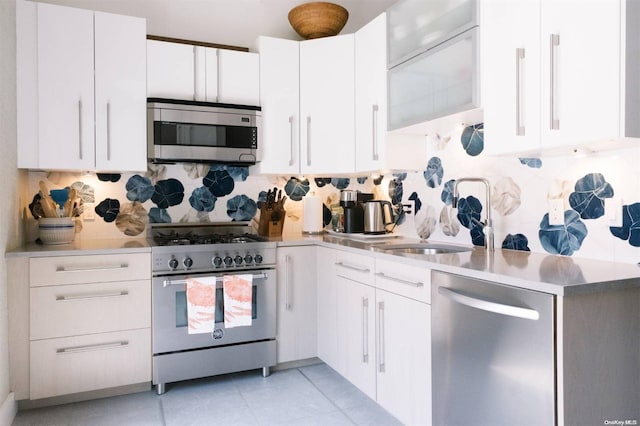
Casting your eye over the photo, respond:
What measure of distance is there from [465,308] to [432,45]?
1.31m

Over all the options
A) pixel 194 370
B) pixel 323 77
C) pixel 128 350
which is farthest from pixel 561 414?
pixel 323 77

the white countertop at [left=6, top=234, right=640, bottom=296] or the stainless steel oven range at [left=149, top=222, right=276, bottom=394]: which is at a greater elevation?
the white countertop at [left=6, top=234, right=640, bottom=296]

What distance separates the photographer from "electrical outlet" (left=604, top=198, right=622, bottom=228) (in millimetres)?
1843

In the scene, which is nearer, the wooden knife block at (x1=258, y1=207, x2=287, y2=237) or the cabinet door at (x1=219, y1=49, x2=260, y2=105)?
the cabinet door at (x1=219, y1=49, x2=260, y2=105)

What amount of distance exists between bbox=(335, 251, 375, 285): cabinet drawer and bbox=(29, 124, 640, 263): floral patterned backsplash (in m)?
0.61

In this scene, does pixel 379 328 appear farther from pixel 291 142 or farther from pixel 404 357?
pixel 291 142

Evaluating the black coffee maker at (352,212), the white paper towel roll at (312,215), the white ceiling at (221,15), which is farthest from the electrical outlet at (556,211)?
the white ceiling at (221,15)

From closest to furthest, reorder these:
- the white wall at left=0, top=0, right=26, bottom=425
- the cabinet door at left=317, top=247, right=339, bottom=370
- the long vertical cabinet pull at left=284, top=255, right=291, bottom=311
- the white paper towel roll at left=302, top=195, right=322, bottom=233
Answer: the white wall at left=0, top=0, right=26, bottom=425
the cabinet door at left=317, top=247, right=339, bottom=370
the long vertical cabinet pull at left=284, top=255, right=291, bottom=311
the white paper towel roll at left=302, top=195, right=322, bottom=233

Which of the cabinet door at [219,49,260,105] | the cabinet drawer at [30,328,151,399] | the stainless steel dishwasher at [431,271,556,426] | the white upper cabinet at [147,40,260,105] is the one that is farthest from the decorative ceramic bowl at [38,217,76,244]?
the stainless steel dishwasher at [431,271,556,426]

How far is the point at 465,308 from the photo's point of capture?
1.74 meters

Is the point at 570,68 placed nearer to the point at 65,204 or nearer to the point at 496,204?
the point at 496,204

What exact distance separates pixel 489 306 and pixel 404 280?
0.54 m

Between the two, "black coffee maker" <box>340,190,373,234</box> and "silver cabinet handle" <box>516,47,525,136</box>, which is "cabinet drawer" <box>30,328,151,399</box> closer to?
"black coffee maker" <box>340,190,373,234</box>

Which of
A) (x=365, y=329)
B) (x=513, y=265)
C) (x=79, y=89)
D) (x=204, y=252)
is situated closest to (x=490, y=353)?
(x=513, y=265)
